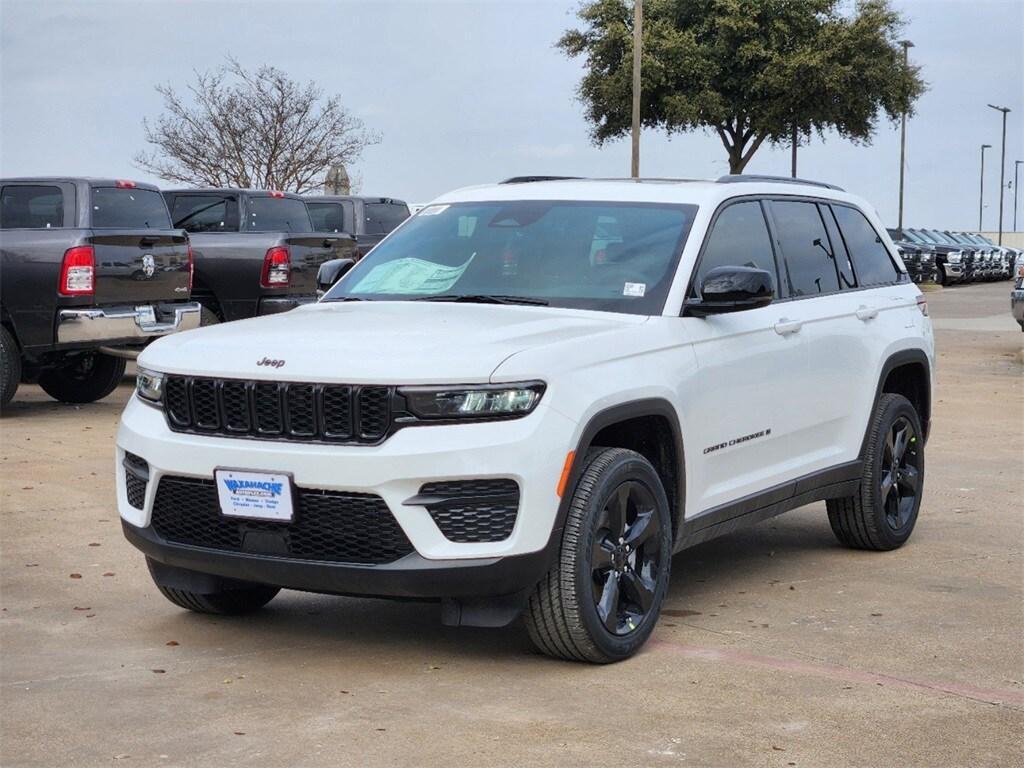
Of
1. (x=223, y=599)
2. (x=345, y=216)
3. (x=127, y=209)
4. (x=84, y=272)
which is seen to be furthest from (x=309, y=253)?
(x=223, y=599)

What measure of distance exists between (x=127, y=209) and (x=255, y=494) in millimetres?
8939

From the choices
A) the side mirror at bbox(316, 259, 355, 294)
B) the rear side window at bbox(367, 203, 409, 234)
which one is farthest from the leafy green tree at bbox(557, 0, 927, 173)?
the side mirror at bbox(316, 259, 355, 294)

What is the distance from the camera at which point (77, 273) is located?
12820 millimetres

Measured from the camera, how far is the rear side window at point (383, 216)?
21.3m

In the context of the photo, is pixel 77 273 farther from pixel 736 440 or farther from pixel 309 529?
pixel 309 529

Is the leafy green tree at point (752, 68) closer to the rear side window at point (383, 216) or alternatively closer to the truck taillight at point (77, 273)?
the rear side window at point (383, 216)

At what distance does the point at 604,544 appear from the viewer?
5598 millimetres

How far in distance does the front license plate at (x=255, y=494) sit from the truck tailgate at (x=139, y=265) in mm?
7987

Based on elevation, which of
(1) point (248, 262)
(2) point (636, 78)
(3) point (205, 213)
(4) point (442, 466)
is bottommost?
(4) point (442, 466)

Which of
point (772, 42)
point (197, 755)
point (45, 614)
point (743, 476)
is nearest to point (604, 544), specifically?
point (743, 476)

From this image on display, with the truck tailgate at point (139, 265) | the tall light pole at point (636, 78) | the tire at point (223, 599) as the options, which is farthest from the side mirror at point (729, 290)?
the tall light pole at point (636, 78)

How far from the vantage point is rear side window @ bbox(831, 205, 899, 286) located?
7.94 m

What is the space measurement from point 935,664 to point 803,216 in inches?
101

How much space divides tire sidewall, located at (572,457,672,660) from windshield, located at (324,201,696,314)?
0.72 metres
